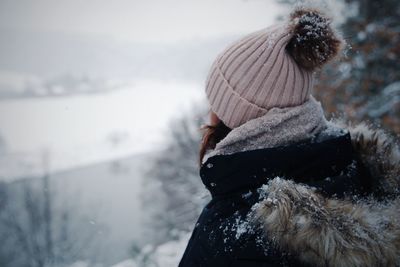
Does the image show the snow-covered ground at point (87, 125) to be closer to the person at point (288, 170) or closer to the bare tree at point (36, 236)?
the bare tree at point (36, 236)

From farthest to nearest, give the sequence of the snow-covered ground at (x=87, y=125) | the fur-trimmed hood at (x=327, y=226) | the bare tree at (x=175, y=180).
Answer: the snow-covered ground at (x=87, y=125) → the bare tree at (x=175, y=180) → the fur-trimmed hood at (x=327, y=226)

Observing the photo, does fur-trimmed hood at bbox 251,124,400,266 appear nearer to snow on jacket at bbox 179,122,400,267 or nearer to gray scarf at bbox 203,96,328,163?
snow on jacket at bbox 179,122,400,267

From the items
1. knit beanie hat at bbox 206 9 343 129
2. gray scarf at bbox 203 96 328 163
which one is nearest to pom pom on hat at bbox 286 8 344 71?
knit beanie hat at bbox 206 9 343 129

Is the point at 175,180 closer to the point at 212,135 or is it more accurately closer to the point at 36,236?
the point at 36,236

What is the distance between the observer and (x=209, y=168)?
3.44 feet

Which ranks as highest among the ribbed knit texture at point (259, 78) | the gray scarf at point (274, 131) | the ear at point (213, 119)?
the ribbed knit texture at point (259, 78)

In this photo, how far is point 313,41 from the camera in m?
1.08

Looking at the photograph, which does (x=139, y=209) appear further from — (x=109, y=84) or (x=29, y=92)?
(x=109, y=84)

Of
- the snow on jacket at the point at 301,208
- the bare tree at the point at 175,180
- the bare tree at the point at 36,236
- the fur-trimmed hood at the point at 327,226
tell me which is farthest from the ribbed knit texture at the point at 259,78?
the bare tree at the point at 175,180

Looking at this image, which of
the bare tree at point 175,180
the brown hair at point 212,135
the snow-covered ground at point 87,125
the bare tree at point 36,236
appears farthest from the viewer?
the snow-covered ground at point 87,125

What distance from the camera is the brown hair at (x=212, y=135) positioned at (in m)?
1.24

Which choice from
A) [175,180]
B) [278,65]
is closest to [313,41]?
[278,65]

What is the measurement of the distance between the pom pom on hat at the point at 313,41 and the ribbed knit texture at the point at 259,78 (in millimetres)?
28

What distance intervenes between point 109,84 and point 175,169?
48.1 metres
